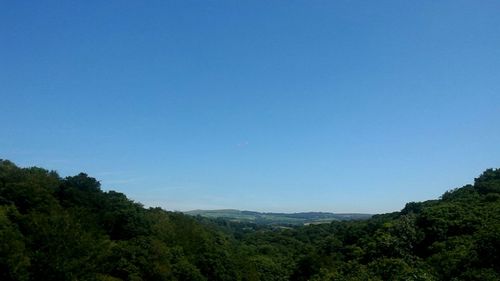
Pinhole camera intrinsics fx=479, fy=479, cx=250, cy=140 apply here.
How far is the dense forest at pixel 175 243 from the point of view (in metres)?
45.5

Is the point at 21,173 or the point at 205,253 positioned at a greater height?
the point at 21,173

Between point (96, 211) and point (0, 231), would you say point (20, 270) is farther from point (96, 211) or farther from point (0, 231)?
point (96, 211)

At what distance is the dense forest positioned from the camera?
45500 millimetres

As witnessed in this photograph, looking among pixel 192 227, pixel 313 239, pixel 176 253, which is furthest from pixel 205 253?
pixel 313 239

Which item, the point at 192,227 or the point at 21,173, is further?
the point at 192,227

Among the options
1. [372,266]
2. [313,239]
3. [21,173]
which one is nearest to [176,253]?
[21,173]

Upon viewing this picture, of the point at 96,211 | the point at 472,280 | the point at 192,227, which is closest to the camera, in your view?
the point at 472,280

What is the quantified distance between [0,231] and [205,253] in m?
36.7

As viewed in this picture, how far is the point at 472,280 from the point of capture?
34938mm

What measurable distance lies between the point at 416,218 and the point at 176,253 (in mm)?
39222

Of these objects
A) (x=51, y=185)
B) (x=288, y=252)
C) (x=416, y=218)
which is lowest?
(x=288, y=252)

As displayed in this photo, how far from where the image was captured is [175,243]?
8556 centimetres

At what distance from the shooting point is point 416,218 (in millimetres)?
77812

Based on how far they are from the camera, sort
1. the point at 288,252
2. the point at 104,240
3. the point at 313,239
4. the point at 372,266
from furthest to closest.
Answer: the point at 313,239 < the point at 288,252 < the point at 104,240 < the point at 372,266
